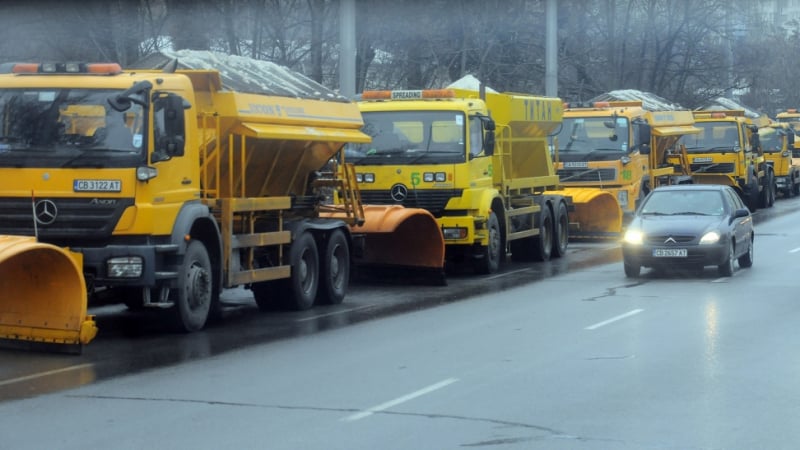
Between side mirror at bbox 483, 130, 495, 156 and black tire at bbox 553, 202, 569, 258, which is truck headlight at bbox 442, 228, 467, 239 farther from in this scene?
black tire at bbox 553, 202, 569, 258

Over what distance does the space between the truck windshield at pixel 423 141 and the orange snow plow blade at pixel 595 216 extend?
7.36m

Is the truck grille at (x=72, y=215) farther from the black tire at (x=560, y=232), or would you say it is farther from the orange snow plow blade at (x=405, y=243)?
the black tire at (x=560, y=232)

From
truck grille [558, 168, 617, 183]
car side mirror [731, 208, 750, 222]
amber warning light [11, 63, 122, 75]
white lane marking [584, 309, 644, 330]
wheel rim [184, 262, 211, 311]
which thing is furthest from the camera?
truck grille [558, 168, 617, 183]

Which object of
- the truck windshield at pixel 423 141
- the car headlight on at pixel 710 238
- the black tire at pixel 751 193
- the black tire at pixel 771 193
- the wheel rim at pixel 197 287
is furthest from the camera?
the black tire at pixel 771 193

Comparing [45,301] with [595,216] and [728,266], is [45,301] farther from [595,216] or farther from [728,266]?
[595,216]

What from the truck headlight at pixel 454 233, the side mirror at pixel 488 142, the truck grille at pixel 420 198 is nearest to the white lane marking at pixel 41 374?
the truck grille at pixel 420 198

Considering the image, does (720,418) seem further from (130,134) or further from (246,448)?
(130,134)

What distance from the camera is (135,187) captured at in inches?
522

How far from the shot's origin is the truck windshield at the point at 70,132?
13.2 meters

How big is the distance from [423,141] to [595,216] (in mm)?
9161

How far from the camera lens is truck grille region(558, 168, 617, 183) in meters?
28.8

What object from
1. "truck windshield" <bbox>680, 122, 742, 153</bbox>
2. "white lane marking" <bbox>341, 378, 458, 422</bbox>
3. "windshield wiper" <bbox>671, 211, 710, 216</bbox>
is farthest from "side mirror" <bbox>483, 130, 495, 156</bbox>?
"truck windshield" <bbox>680, 122, 742, 153</bbox>

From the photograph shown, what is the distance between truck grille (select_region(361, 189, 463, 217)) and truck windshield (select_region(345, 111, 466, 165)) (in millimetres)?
450

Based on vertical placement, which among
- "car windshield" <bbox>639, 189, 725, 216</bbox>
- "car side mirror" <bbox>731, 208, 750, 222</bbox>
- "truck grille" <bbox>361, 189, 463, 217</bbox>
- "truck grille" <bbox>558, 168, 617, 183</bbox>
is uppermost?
"truck grille" <bbox>558, 168, 617, 183</bbox>
